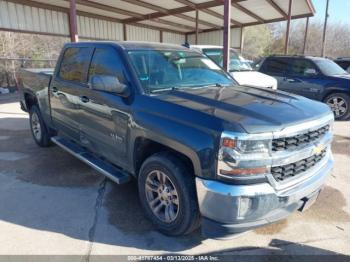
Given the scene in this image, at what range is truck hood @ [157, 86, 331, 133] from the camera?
2.49 meters

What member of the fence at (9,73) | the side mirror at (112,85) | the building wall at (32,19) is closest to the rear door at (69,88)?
the side mirror at (112,85)

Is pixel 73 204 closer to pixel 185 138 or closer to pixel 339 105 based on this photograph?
pixel 185 138

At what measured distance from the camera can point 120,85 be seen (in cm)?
327

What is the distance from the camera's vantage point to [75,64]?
4.45 m

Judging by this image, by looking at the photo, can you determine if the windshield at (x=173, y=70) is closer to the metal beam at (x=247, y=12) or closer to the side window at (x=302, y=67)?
the side window at (x=302, y=67)

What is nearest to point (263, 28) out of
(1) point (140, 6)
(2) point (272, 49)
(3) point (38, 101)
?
(2) point (272, 49)

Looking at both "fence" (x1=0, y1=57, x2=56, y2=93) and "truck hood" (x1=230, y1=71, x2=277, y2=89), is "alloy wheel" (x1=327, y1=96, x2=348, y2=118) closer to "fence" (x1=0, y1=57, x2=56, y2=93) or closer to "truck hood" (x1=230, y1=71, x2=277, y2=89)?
"truck hood" (x1=230, y1=71, x2=277, y2=89)

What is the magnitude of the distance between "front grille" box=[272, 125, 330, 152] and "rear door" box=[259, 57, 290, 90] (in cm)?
713

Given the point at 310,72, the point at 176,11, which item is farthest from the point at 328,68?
the point at 176,11

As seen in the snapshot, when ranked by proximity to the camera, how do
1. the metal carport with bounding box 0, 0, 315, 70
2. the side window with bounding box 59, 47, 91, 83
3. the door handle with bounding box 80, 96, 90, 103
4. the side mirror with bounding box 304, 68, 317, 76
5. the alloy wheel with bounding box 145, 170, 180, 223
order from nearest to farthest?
the alloy wheel with bounding box 145, 170, 180, 223, the door handle with bounding box 80, 96, 90, 103, the side window with bounding box 59, 47, 91, 83, the side mirror with bounding box 304, 68, 317, 76, the metal carport with bounding box 0, 0, 315, 70

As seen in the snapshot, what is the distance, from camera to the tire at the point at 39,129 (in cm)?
571

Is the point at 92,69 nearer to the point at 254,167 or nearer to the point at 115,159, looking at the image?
the point at 115,159

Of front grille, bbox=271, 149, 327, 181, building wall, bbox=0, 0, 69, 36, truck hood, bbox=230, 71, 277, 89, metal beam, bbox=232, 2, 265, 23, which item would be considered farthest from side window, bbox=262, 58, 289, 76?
building wall, bbox=0, 0, 69, 36

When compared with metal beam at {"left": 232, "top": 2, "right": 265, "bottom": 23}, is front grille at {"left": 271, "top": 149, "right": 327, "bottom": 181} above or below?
below
